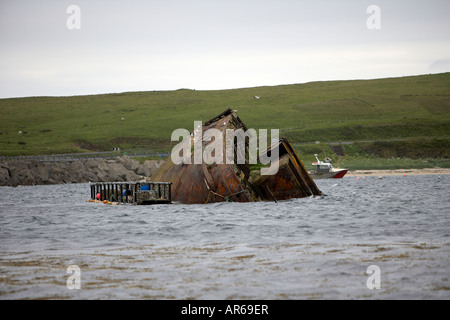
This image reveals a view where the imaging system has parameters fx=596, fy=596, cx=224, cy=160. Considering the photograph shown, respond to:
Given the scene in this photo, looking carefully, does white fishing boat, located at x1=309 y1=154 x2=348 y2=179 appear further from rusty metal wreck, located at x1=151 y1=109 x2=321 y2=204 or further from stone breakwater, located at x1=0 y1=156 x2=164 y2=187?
rusty metal wreck, located at x1=151 y1=109 x2=321 y2=204

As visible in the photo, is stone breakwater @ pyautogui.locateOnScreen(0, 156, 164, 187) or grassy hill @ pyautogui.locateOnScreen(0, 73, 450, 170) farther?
grassy hill @ pyautogui.locateOnScreen(0, 73, 450, 170)

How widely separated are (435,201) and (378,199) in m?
4.15

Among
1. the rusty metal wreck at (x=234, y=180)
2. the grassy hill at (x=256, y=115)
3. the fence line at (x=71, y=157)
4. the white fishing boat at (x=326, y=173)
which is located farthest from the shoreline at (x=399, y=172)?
the rusty metal wreck at (x=234, y=180)

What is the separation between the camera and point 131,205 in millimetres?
37875

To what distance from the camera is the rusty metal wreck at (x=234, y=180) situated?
1277 inches

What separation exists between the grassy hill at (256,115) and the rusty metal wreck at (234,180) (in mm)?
59926

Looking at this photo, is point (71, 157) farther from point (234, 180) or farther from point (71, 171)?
point (234, 180)

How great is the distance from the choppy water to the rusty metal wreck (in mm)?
2356

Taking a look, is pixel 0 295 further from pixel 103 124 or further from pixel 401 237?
pixel 103 124

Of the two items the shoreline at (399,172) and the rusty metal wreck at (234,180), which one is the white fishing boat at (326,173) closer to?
the shoreline at (399,172)

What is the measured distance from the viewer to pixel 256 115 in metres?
146

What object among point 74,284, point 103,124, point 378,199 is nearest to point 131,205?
point 378,199

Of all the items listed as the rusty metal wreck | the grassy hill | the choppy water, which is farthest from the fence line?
the choppy water

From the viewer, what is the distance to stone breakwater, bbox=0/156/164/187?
76812 millimetres
